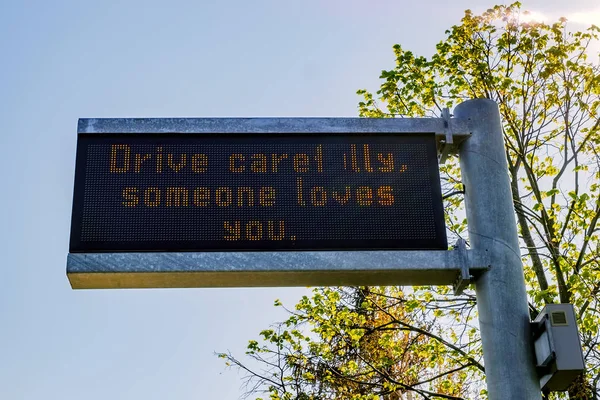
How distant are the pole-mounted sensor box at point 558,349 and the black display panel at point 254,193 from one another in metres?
1.14

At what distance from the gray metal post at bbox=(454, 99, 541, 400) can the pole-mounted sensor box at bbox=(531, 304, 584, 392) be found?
0.48 ft

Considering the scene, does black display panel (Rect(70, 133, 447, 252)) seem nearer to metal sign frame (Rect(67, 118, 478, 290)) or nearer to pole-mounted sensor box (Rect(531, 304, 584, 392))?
metal sign frame (Rect(67, 118, 478, 290))

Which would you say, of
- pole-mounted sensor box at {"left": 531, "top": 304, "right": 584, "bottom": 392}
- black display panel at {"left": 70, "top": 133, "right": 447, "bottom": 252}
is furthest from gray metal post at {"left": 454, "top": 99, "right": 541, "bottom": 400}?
black display panel at {"left": 70, "top": 133, "right": 447, "bottom": 252}

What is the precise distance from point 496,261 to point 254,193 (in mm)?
2297

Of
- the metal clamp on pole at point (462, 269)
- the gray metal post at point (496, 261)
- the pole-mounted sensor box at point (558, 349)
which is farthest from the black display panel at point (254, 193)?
the pole-mounted sensor box at point (558, 349)

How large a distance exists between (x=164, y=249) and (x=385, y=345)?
7.28 meters

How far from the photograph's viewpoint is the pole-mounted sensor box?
7.00 meters

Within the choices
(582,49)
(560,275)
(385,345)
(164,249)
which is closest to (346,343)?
(385,345)

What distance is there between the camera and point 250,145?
784cm

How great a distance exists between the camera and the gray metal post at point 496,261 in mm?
7336

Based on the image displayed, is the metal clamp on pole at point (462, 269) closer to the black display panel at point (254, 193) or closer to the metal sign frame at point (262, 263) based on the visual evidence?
the metal sign frame at point (262, 263)

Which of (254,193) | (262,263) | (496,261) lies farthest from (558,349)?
(254,193)

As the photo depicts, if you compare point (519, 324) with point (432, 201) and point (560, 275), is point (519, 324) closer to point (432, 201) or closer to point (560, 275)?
point (432, 201)

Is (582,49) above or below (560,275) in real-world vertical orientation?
above
